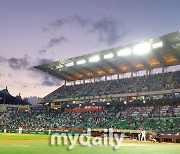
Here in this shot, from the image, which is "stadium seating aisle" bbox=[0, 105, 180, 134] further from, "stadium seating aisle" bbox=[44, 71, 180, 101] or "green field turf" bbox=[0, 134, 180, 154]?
"green field turf" bbox=[0, 134, 180, 154]

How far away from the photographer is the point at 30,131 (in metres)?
61.6

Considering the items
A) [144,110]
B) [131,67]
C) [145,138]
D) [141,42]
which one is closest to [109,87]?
[131,67]

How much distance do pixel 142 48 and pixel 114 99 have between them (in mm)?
17428

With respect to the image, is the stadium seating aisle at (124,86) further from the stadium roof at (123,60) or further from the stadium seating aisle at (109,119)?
the stadium seating aisle at (109,119)

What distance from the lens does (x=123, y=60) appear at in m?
63.3

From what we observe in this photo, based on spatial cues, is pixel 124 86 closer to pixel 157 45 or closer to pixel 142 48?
pixel 142 48

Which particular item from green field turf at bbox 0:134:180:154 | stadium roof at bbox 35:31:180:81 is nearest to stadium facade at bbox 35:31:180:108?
stadium roof at bbox 35:31:180:81

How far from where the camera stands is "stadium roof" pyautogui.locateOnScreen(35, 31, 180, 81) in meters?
53.5

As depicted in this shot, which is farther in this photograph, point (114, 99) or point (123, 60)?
point (114, 99)

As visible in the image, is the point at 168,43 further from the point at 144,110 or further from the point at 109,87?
the point at 109,87

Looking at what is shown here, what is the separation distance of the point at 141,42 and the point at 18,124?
135 ft

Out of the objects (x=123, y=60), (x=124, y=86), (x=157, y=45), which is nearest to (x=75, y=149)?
(x=157, y=45)

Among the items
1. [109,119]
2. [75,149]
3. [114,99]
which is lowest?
[75,149]

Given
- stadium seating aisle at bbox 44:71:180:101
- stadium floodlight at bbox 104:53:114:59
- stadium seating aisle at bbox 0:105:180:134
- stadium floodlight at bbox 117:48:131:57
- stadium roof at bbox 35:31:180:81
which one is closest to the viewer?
stadium seating aisle at bbox 0:105:180:134
